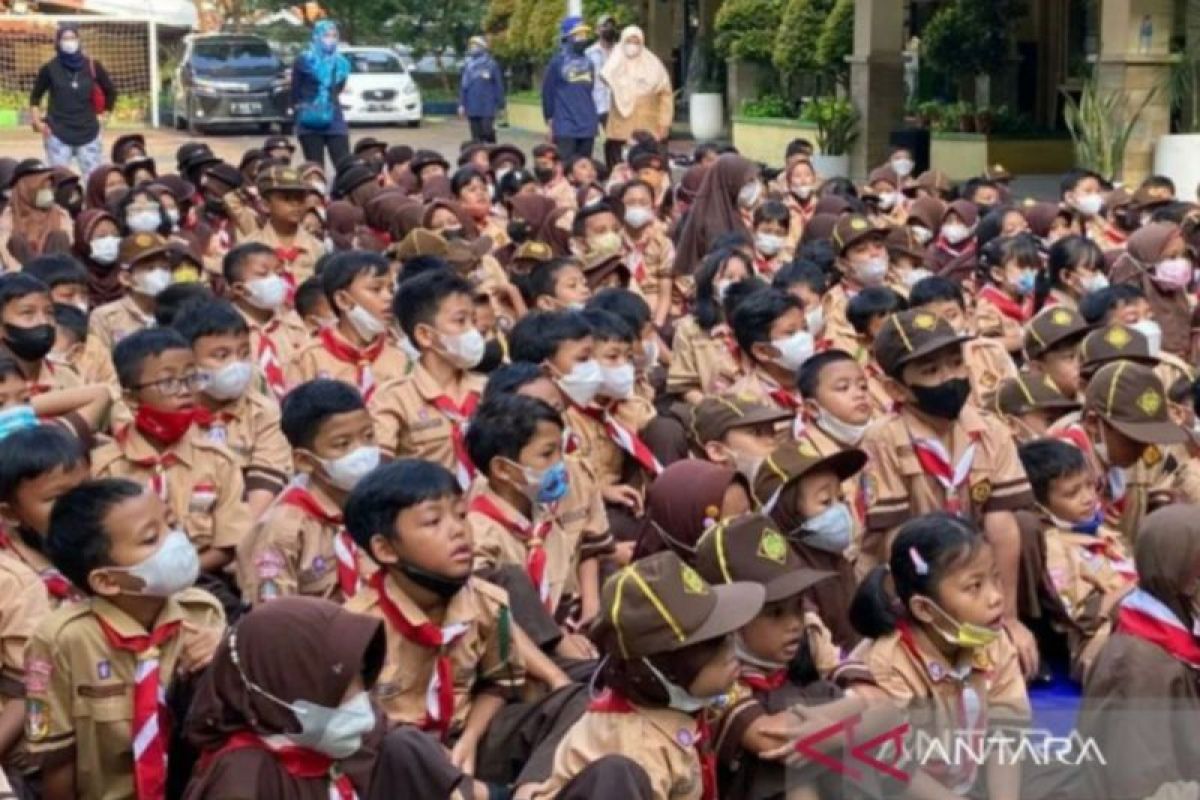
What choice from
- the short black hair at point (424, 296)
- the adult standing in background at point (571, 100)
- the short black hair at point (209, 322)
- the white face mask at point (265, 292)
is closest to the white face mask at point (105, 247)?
the white face mask at point (265, 292)

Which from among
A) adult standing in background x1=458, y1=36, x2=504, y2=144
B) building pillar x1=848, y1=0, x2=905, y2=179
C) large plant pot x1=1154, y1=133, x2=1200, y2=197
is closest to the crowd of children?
large plant pot x1=1154, y1=133, x2=1200, y2=197

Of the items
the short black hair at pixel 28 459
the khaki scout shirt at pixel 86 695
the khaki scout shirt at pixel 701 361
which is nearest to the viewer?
the khaki scout shirt at pixel 86 695

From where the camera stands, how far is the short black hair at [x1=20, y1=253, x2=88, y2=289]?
23.9ft

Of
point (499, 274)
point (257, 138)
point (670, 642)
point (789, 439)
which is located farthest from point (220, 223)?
point (257, 138)

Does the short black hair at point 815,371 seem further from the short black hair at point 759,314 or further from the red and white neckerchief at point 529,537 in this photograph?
the red and white neckerchief at point 529,537

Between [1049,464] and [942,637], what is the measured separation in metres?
1.36

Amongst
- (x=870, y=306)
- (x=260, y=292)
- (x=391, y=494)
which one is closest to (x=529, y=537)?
(x=391, y=494)

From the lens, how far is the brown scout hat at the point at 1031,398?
5852 millimetres

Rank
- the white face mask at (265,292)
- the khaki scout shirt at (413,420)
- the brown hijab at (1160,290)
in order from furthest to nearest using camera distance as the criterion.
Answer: the brown hijab at (1160,290) → the white face mask at (265,292) → the khaki scout shirt at (413,420)

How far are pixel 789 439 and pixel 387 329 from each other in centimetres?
176

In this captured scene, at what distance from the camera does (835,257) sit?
8305mm

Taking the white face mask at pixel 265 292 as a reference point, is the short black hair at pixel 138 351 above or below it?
above

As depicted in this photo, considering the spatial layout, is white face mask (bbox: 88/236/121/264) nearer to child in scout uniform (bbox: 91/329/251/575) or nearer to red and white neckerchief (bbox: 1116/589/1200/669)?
child in scout uniform (bbox: 91/329/251/575)

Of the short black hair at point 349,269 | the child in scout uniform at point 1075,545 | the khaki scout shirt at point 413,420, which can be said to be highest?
the short black hair at point 349,269
